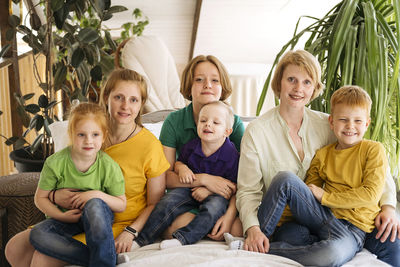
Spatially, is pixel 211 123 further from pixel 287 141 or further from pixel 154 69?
pixel 154 69

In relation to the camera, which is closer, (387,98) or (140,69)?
(387,98)

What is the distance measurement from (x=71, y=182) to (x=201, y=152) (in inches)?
20.9

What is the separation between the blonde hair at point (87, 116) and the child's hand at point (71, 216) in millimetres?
255

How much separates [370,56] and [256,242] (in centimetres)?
100

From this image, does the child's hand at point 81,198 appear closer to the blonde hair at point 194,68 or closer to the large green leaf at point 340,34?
the blonde hair at point 194,68

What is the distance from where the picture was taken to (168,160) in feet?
6.10

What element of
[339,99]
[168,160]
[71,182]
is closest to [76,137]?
[71,182]

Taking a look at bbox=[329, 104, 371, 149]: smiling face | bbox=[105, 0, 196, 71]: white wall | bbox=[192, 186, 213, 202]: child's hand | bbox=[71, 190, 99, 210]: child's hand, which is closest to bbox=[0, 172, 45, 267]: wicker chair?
bbox=[71, 190, 99, 210]: child's hand

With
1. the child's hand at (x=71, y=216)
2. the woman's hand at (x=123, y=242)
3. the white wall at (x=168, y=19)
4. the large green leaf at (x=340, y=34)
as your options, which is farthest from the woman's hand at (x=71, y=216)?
the white wall at (x=168, y=19)

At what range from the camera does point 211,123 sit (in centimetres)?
173

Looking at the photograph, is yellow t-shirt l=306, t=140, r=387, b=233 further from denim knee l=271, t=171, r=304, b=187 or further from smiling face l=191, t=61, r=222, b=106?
smiling face l=191, t=61, r=222, b=106

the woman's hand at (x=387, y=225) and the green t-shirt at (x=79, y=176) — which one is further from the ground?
the green t-shirt at (x=79, y=176)

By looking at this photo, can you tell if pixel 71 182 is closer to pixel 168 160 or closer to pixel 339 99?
pixel 168 160

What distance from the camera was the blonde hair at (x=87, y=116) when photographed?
155 cm
